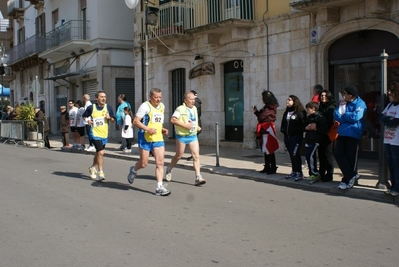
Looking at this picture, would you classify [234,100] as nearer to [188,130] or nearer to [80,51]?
[188,130]

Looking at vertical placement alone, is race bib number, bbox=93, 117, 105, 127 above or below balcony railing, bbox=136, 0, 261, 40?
below

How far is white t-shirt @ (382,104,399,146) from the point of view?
820 cm

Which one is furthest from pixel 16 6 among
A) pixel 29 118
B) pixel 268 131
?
pixel 268 131

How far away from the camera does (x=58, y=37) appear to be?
93.0 feet

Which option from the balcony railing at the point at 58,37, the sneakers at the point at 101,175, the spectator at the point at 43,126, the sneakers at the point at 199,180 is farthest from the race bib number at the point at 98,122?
the balcony railing at the point at 58,37

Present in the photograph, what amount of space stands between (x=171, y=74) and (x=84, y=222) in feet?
47.1

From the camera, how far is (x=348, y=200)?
8586 millimetres

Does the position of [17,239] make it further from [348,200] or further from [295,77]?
[295,77]

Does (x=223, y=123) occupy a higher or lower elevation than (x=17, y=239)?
higher

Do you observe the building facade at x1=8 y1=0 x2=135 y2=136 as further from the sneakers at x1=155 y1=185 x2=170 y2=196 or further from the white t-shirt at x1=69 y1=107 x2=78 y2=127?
the sneakers at x1=155 y1=185 x2=170 y2=196

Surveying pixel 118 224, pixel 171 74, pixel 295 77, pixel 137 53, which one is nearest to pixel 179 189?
pixel 118 224

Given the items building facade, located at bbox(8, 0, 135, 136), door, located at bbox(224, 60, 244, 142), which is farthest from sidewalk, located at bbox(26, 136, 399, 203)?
building facade, located at bbox(8, 0, 135, 136)

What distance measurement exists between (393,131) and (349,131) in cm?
86

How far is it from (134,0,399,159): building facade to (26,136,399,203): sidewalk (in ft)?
2.71
